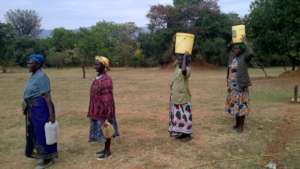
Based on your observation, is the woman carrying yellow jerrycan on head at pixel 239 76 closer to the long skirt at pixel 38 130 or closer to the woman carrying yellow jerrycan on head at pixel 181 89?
the woman carrying yellow jerrycan on head at pixel 181 89

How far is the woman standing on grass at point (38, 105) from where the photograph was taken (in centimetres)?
446

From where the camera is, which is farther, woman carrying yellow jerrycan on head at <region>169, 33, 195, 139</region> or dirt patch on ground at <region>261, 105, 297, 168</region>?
woman carrying yellow jerrycan on head at <region>169, 33, 195, 139</region>

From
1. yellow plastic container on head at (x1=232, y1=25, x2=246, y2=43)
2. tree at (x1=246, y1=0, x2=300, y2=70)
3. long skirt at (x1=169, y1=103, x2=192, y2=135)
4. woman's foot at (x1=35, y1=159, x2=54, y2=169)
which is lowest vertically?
woman's foot at (x1=35, y1=159, x2=54, y2=169)

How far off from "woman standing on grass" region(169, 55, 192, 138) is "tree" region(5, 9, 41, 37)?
56986 mm

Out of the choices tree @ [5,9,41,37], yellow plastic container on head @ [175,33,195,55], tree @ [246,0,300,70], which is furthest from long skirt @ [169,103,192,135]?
tree @ [5,9,41,37]

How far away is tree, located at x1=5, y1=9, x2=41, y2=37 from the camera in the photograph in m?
59.0

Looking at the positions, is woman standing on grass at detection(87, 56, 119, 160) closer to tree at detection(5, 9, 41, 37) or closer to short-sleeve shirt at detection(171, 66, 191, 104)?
short-sleeve shirt at detection(171, 66, 191, 104)

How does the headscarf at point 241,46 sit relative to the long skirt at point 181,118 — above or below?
above

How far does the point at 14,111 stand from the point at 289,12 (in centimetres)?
1183

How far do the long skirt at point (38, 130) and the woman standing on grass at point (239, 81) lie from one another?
3160mm

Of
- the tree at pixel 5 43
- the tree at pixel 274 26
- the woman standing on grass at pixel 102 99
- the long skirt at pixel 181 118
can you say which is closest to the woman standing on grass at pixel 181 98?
the long skirt at pixel 181 118

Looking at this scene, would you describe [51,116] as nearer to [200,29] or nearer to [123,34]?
[200,29]

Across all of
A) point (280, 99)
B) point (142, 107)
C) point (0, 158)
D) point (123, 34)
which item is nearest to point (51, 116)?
point (0, 158)

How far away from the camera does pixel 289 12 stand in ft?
50.2
